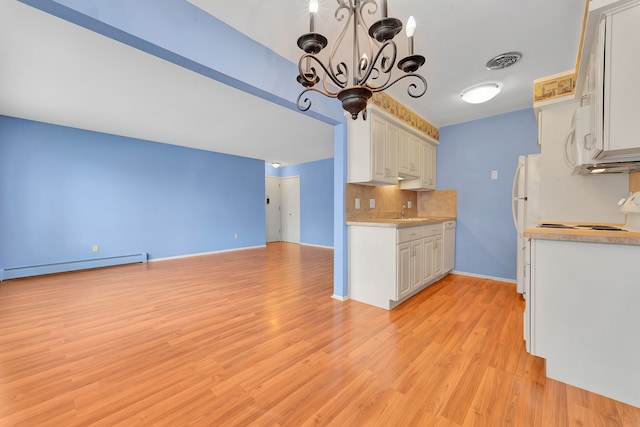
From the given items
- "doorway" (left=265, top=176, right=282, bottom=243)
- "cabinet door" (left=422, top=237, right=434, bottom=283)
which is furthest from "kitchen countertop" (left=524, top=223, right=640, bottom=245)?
"doorway" (left=265, top=176, right=282, bottom=243)

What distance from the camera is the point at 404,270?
2.78 meters

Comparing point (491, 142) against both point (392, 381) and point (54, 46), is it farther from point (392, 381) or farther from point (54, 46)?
point (54, 46)

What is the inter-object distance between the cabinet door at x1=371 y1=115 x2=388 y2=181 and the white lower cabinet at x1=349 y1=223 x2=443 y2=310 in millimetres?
672

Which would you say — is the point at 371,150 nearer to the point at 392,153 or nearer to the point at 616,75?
the point at 392,153

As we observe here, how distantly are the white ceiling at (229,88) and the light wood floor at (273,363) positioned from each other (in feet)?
8.12

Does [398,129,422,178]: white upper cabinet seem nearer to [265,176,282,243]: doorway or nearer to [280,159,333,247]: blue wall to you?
[280,159,333,247]: blue wall

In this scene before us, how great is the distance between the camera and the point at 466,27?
79.1 inches

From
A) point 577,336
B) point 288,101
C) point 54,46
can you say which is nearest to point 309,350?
point 577,336

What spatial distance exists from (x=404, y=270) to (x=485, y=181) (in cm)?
230

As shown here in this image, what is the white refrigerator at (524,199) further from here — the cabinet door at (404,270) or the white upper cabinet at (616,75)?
the white upper cabinet at (616,75)

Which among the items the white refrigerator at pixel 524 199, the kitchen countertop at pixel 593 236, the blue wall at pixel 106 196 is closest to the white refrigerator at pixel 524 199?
the white refrigerator at pixel 524 199

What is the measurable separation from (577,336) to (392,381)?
114 centimetres

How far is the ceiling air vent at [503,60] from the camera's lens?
238 centimetres

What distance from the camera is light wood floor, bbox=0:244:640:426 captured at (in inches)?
52.9
